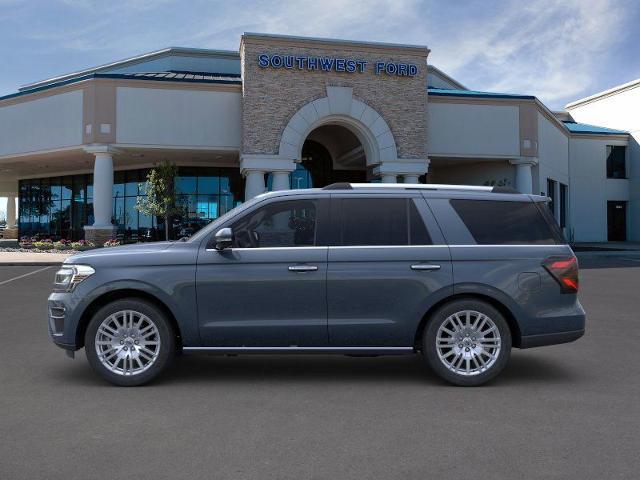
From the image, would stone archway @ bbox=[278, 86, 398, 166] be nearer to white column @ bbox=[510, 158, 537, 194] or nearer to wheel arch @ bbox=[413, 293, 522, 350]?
white column @ bbox=[510, 158, 537, 194]

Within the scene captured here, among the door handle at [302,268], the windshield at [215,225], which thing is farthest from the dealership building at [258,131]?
the door handle at [302,268]

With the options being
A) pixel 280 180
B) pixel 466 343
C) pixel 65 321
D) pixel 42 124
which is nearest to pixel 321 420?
pixel 466 343

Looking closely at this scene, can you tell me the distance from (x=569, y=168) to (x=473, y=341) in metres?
38.8

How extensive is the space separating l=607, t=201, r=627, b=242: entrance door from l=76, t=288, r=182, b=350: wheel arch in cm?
4278

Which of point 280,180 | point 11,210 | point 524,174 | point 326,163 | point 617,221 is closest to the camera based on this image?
point 280,180

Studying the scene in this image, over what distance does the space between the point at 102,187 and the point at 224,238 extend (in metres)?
25.0

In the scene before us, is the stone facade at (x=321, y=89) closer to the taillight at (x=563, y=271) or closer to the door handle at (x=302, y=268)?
the door handle at (x=302, y=268)

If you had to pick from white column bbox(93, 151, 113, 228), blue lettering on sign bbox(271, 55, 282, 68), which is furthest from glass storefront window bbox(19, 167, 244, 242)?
blue lettering on sign bbox(271, 55, 282, 68)

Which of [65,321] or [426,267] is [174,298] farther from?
[426,267]

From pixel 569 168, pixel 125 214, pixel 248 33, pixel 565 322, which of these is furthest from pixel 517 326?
pixel 569 168

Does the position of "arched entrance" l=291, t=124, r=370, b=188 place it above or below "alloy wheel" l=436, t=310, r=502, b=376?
above

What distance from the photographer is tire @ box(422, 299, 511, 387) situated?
5645 millimetres

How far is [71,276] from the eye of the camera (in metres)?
5.75

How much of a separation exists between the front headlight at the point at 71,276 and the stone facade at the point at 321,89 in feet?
71.2
